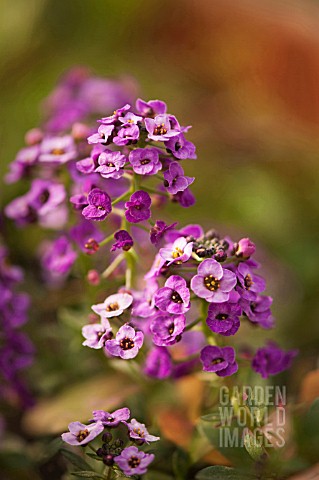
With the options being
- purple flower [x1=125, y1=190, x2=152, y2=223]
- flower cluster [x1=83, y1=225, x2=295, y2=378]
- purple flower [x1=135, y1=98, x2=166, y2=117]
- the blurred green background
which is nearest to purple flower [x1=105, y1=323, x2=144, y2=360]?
flower cluster [x1=83, y1=225, x2=295, y2=378]

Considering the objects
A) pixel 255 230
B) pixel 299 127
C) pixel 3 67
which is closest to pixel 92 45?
pixel 3 67

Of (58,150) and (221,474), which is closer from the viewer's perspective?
(221,474)

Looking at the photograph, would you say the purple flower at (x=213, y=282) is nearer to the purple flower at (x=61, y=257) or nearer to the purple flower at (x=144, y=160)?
the purple flower at (x=144, y=160)

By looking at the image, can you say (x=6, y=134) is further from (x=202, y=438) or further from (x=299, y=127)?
(x=202, y=438)

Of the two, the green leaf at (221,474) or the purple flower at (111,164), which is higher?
the purple flower at (111,164)

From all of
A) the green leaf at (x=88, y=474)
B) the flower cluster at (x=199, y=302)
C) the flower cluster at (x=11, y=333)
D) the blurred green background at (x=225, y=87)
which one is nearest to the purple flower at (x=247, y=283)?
the flower cluster at (x=199, y=302)

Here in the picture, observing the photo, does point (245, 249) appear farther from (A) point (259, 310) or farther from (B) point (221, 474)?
(B) point (221, 474)

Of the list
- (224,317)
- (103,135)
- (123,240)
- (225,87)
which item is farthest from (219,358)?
(225,87)
